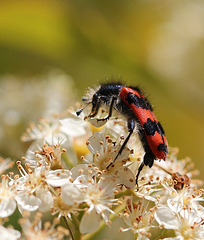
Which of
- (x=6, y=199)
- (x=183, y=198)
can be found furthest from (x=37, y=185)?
(x=183, y=198)

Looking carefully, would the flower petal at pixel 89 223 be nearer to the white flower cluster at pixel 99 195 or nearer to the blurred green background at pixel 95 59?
the white flower cluster at pixel 99 195

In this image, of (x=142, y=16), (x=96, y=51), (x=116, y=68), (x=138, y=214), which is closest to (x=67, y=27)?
(x=96, y=51)

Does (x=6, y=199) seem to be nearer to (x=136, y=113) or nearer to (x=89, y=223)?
(x=89, y=223)

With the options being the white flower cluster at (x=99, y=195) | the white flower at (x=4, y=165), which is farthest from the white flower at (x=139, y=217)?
the white flower at (x=4, y=165)

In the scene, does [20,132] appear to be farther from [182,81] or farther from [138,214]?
[138,214]

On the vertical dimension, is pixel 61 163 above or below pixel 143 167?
below

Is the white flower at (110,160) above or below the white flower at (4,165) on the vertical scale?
above

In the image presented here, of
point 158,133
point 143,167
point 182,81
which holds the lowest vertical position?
point 143,167
